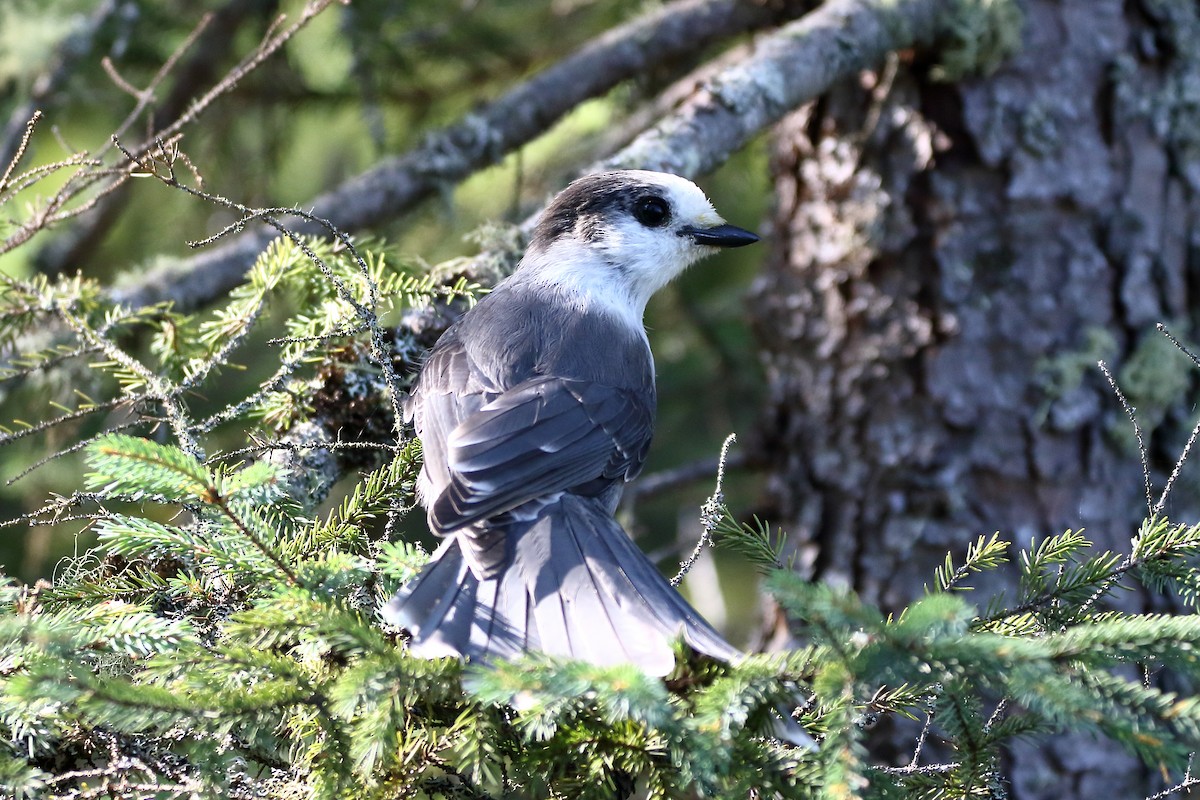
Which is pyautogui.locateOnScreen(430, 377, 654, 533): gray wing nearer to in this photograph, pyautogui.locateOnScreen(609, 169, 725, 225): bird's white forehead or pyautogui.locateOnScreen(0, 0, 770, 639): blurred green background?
pyautogui.locateOnScreen(609, 169, 725, 225): bird's white forehead

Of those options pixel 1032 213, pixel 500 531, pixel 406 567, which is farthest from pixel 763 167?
pixel 406 567

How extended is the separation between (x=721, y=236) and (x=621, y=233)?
1.00 feet

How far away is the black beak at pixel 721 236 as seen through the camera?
10.3 ft

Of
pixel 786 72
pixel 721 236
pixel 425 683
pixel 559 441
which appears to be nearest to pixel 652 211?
pixel 721 236

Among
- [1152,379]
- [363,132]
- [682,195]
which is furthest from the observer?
[363,132]

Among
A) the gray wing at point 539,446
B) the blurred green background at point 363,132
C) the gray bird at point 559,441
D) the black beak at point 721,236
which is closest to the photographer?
the gray bird at point 559,441

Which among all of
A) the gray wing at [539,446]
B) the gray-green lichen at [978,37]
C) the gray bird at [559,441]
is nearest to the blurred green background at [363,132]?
the gray bird at [559,441]

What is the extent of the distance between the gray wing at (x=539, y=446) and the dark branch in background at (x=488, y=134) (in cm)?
111

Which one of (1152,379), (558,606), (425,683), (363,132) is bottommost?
(1152,379)

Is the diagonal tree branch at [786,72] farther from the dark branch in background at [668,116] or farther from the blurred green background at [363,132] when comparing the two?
the blurred green background at [363,132]

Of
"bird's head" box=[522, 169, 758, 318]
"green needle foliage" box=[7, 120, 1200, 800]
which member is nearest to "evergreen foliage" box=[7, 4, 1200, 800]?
"green needle foliage" box=[7, 120, 1200, 800]

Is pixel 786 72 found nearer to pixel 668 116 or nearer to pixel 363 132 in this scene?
pixel 668 116

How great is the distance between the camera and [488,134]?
3451mm

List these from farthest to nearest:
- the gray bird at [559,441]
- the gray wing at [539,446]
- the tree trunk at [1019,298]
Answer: the tree trunk at [1019,298] → the gray wing at [539,446] → the gray bird at [559,441]
